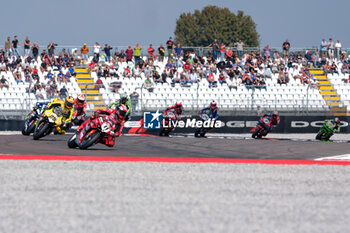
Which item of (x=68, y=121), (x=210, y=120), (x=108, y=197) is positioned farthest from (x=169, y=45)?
(x=108, y=197)

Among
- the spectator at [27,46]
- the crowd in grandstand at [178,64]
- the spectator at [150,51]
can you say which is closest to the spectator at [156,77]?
the crowd in grandstand at [178,64]

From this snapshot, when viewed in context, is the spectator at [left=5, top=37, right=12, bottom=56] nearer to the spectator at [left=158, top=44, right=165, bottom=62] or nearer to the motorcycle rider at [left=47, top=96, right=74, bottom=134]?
the spectator at [left=158, top=44, right=165, bottom=62]

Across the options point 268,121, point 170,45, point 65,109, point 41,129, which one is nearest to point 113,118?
point 65,109

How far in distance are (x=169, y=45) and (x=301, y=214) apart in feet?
85.2

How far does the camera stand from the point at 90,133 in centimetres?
1322

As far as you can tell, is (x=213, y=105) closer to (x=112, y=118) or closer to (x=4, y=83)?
(x=4, y=83)

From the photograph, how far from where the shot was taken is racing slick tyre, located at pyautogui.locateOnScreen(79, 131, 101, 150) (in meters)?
13.1

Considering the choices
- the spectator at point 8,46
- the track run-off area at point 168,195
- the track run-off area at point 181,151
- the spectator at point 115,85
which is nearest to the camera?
the track run-off area at point 168,195

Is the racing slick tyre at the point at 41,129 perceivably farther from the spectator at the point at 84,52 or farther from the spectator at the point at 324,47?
the spectator at the point at 324,47

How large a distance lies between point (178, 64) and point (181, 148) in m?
15.9

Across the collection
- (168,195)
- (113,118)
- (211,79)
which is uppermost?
(211,79)

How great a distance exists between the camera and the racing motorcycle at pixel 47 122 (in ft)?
52.5

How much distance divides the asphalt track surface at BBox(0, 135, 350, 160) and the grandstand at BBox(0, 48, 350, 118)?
711 cm

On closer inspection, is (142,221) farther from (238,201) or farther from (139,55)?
(139,55)
